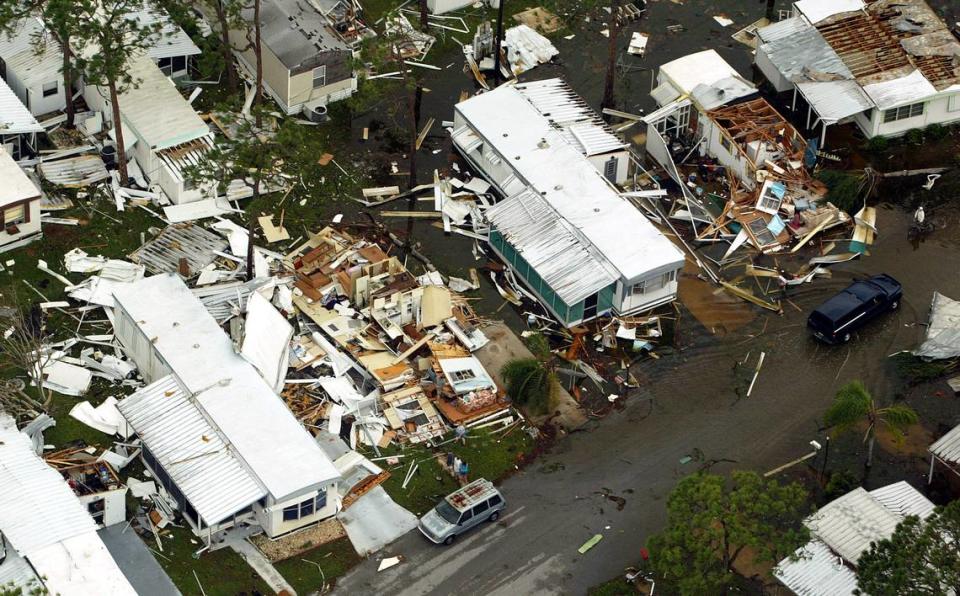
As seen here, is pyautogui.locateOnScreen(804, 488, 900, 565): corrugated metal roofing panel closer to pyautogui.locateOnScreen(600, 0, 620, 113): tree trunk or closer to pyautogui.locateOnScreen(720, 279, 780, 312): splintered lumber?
pyautogui.locateOnScreen(720, 279, 780, 312): splintered lumber

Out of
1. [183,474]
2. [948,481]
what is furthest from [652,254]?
[183,474]

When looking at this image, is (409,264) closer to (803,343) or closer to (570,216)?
(570,216)

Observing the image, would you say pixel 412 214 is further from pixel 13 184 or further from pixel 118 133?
pixel 13 184

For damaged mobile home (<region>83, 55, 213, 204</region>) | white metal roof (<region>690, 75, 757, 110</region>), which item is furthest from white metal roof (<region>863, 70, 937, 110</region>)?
damaged mobile home (<region>83, 55, 213, 204</region>)

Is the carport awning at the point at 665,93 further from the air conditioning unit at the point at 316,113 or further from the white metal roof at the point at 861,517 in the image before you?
the white metal roof at the point at 861,517

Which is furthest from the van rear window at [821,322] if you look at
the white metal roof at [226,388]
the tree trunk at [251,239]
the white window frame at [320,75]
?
the white window frame at [320,75]

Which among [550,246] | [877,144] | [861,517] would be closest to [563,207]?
[550,246]

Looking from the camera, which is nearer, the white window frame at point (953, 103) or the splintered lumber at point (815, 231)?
the splintered lumber at point (815, 231)
